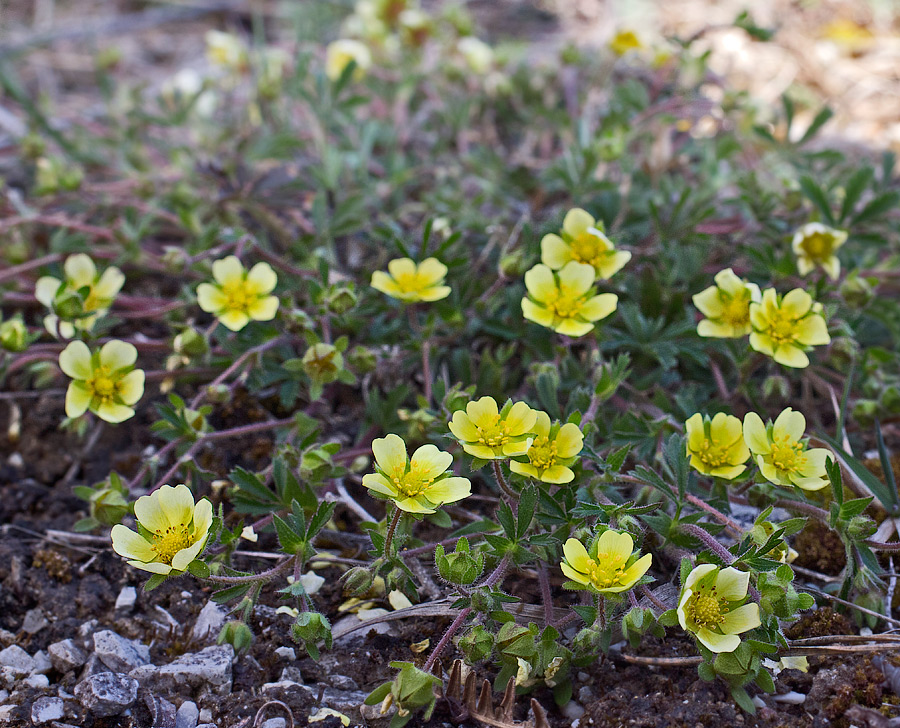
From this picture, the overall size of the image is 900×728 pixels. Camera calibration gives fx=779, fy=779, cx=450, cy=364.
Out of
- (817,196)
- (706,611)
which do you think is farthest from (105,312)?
(817,196)

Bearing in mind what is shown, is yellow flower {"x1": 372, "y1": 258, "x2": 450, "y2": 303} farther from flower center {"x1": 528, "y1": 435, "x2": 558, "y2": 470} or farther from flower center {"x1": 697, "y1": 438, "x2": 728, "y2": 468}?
flower center {"x1": 697, "y1": 438, "x2": 728, "y2": 468}

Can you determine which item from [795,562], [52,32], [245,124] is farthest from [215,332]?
[52,32]

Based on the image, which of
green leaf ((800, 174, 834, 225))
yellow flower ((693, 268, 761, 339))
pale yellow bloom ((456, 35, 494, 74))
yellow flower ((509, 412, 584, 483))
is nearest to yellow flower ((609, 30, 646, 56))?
pale yellow bloom ((456, 35, 494, 74))

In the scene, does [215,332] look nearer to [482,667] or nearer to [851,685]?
[482,667]

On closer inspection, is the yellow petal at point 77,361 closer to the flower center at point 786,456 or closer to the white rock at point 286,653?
the white rock at point 286,653

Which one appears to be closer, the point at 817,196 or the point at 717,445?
the point at 717,445

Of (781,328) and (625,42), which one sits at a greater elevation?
(625,42)

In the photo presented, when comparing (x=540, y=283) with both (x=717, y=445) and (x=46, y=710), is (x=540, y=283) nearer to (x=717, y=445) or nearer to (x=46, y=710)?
(x=717, y=445)
